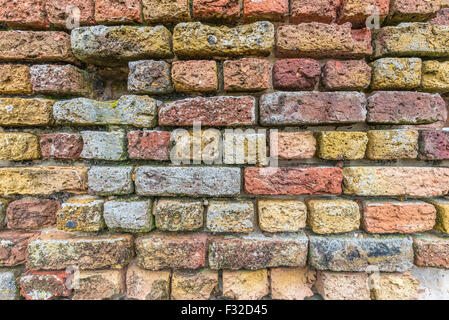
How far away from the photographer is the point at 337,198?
0.81 m

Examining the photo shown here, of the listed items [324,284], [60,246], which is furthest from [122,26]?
[324,284]

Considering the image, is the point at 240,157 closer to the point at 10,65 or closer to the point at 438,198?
the point at 438,198

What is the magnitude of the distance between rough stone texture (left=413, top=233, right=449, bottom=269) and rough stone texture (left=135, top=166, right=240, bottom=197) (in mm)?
724

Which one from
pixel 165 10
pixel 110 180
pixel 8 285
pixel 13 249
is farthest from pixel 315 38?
pixel 8 285

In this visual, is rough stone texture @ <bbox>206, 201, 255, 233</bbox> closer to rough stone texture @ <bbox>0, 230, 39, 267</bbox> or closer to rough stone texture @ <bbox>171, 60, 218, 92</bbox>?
rough stone texture @ <bbox>171, 60, 218, 92</bbox>

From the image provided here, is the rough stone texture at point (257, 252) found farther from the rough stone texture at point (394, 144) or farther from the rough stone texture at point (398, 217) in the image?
the rough stone texture at point (394, 144)

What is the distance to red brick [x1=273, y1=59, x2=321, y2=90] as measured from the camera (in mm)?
758

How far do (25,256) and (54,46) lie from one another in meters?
0.83

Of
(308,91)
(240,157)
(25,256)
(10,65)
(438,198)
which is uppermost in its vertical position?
(10,65)

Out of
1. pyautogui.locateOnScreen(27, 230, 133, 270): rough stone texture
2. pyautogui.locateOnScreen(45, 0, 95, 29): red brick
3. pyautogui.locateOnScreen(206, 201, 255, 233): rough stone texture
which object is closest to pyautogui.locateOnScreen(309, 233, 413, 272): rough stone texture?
pyautogui.locateOnScreen(206, 201, 255, 233): rough stone texture

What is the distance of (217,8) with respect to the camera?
2.41 feet

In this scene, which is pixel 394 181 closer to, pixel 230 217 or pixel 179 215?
pixel 230 217

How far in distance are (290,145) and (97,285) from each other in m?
0.92

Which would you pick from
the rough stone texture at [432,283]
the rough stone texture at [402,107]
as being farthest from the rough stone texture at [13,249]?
the rough stone texture at [432,283]
